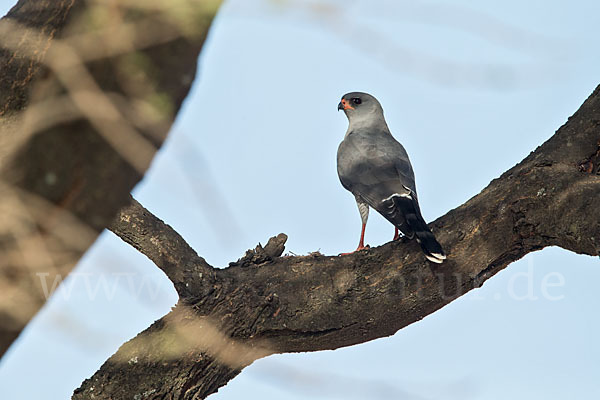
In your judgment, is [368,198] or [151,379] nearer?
[151,379]

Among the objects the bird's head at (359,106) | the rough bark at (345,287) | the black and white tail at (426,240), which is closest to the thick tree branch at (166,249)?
the rough bark at (345,287)

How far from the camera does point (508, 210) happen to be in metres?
3.94

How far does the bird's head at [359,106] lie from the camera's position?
7.05m

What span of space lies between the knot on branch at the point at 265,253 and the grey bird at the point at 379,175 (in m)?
0.79

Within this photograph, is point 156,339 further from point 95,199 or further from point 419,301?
point 95,199

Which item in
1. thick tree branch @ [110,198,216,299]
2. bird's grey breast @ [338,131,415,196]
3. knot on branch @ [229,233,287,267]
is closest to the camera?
thick tree branch @ [110,198,216,299]

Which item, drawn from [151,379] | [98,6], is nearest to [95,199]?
[98,6]

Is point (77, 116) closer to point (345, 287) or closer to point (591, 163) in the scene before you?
point (345, 287)

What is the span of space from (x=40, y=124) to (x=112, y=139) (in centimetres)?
16

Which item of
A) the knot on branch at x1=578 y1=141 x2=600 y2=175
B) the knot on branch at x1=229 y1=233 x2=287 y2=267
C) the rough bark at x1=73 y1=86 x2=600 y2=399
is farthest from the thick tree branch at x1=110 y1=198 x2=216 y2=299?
the knot on branch at x1=578 y1=141 x2=600 y2=175

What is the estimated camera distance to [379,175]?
5527 mm

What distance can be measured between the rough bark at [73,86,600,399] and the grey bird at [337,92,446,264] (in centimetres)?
24

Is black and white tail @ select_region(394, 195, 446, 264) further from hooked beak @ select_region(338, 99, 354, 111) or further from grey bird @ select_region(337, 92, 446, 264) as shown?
hooked beak @ select_region(338, 99, 354, 111)

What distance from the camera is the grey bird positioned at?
464 centimetres
